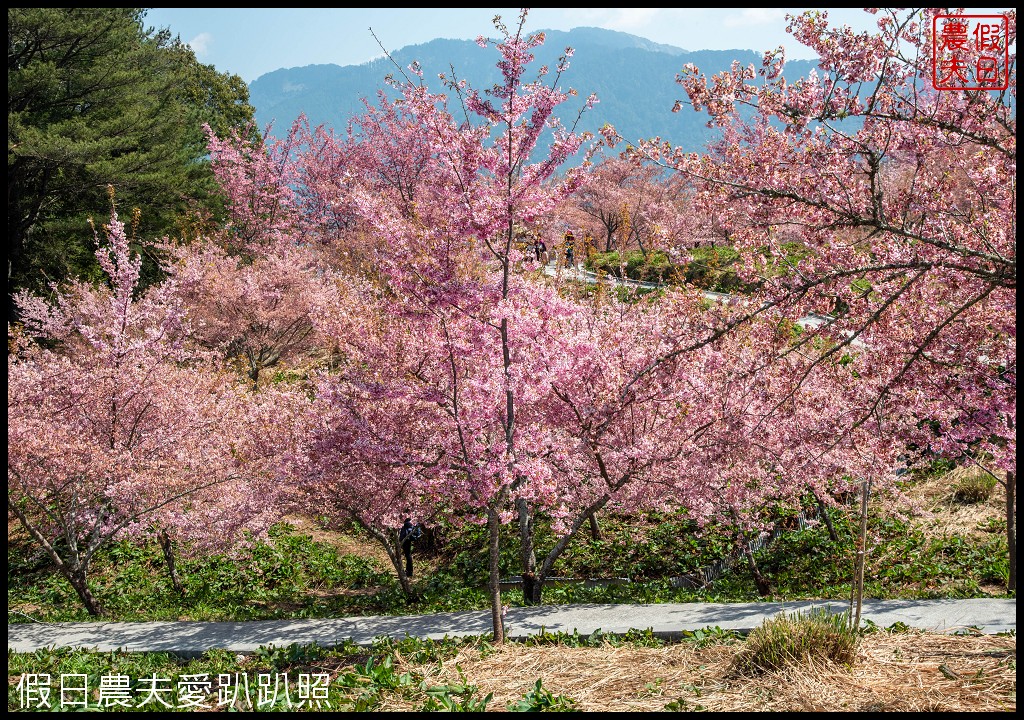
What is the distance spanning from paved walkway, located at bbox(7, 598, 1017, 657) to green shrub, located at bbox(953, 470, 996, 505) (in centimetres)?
476

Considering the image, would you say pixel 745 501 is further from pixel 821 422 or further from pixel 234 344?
pixel 234 344

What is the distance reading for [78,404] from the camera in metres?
9.71

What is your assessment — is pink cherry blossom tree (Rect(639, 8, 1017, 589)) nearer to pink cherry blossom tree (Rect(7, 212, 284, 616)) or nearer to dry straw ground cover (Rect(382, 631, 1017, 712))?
dry straw ground cover (Rect(382, 631, 1017, 712))

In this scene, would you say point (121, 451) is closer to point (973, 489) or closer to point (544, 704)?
point (544, 704)

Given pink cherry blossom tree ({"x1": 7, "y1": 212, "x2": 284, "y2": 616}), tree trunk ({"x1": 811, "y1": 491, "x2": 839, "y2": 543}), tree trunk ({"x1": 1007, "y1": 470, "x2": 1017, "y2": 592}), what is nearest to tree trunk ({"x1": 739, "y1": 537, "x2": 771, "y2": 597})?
tree trunk ({"x1": 811, "y1": 491, "x2": 839, "y2": 543})

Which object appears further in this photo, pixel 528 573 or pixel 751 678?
pixel 528 573

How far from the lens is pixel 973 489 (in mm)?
11133

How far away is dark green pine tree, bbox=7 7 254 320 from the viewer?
701 inches

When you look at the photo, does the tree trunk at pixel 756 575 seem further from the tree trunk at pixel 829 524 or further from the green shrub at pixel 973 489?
the green shrub at pixel 973 489

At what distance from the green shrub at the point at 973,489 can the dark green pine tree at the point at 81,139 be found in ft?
58.6

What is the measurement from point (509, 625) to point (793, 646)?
9.87 feet

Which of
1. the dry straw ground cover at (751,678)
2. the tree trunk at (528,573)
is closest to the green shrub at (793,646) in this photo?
the dry straw ground cover at (751,678)

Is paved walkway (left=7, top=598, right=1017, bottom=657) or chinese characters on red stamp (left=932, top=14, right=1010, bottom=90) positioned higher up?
chinese characters on red stamp (left=932, top=14, right=1010, bottom=90)

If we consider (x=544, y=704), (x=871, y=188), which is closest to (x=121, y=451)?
(x=544, y=704)
